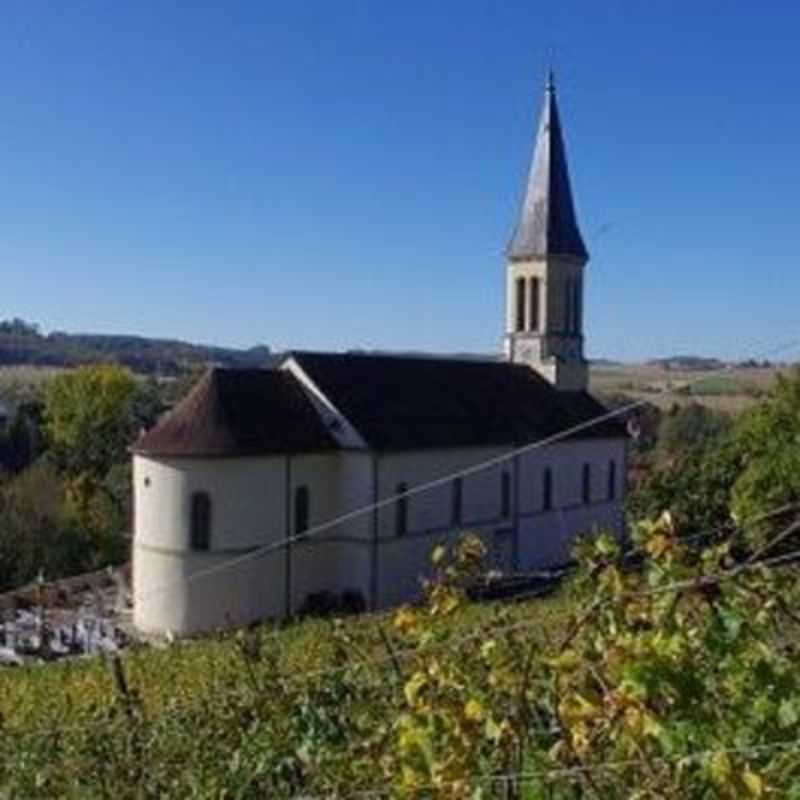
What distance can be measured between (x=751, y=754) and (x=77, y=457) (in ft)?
205

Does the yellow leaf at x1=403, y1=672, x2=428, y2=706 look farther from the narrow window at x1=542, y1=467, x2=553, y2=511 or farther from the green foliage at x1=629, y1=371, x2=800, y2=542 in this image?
the narrow window at x1=542, y1=467, x2=553, y2=511

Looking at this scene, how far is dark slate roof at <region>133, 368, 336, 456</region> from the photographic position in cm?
3353

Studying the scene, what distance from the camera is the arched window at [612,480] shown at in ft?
152

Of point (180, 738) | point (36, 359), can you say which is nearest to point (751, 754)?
point (180, 738)

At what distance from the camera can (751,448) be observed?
32781 millimetres

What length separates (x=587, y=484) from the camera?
45.2m

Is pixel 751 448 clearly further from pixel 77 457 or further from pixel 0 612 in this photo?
pixel 77 457

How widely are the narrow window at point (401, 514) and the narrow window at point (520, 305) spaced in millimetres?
11367

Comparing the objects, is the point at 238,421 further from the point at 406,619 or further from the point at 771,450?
the point at 406,619

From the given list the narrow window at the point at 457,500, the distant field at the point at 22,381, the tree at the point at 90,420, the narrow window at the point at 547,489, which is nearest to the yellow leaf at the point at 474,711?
the narrow window at the point at 457,500

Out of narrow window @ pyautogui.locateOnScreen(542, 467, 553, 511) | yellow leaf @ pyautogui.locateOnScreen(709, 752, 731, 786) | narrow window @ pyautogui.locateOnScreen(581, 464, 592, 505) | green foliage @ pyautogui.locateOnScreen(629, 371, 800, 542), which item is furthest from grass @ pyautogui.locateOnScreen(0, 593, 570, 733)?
narrow window @ pyautogui.locateOnScreen(581, 464, 592, 505)

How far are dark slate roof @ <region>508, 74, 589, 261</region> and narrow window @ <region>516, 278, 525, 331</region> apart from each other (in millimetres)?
865

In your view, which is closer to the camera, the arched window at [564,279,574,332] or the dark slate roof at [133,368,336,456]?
the dark slate roof at [133,368,336,456]

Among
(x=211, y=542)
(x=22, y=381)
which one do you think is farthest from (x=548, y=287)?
(x=22, y=381)
